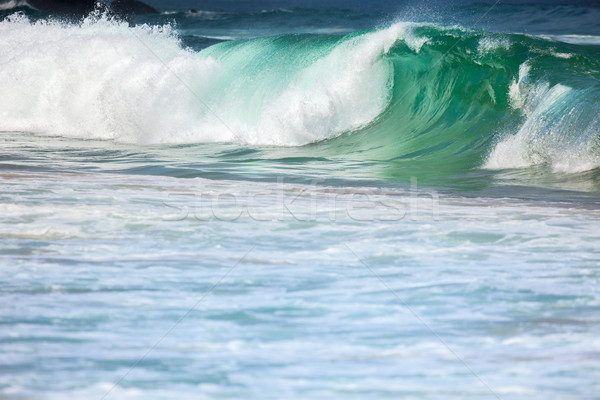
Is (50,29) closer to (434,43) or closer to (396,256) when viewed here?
(434,43)

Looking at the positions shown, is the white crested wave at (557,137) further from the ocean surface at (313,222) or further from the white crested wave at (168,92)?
the white crested wave at (168,92)

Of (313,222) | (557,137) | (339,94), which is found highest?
Answer: (339,94)

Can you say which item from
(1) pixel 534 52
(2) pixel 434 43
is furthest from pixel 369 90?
(1) pixel 534 52

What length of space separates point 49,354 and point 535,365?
5.42ft

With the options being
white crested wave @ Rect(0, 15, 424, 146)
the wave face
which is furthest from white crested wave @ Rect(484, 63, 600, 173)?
white crested wave @ Rect(0, 15, 424, 146)

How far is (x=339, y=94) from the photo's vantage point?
34.5 ft

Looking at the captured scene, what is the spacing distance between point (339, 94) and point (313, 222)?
571 centimetres

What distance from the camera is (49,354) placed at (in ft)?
9.43

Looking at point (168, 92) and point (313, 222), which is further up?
point (168, 92)

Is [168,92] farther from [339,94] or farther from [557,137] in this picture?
[557,137]

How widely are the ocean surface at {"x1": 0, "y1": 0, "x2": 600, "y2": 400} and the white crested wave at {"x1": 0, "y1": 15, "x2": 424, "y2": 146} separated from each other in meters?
0.04

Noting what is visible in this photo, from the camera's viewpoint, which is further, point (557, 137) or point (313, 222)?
point (557, 137)

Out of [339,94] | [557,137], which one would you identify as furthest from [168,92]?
[557,137]

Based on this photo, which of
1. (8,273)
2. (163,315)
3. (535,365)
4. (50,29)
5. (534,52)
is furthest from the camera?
(50,29)
